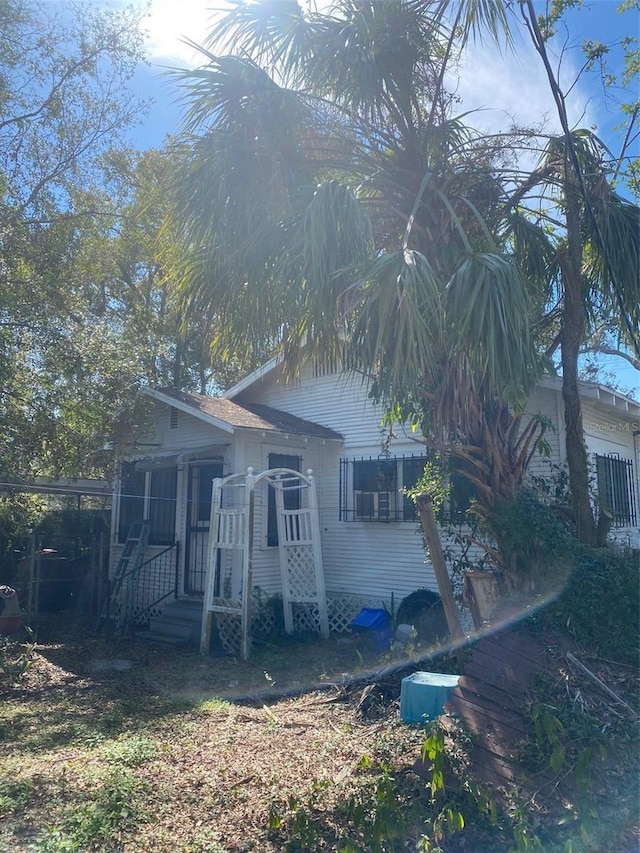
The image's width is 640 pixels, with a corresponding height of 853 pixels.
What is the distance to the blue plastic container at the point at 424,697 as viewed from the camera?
5.48 meters

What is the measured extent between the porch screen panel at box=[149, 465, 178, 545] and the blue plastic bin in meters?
3.73

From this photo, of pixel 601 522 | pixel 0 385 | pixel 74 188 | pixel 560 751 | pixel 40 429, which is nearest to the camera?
pixel 560 751

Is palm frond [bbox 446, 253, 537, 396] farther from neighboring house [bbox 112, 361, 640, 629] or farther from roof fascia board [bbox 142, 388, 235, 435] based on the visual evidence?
roof fascia board [bbox 142, 388, 235, 435]

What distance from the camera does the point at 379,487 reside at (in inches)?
461

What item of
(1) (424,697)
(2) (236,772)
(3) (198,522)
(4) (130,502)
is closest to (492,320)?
(1) (424,697)

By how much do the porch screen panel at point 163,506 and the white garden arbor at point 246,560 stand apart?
152 centimetres

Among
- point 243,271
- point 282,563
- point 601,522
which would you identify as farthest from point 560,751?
point 282,563

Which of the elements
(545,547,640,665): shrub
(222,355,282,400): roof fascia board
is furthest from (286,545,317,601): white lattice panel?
(545,547,640,665): shrub

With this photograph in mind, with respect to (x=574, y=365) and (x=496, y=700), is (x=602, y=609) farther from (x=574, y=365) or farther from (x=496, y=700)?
(x=574, y=365)

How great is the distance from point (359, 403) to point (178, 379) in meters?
11.8

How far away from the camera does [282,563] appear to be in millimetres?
10727

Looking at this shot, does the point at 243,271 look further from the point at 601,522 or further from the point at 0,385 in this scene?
the point at 601,522

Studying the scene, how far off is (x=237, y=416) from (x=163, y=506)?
245 centimetres

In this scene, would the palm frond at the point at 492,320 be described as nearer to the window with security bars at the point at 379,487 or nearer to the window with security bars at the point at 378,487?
the window with security bars at the point at 379,487
